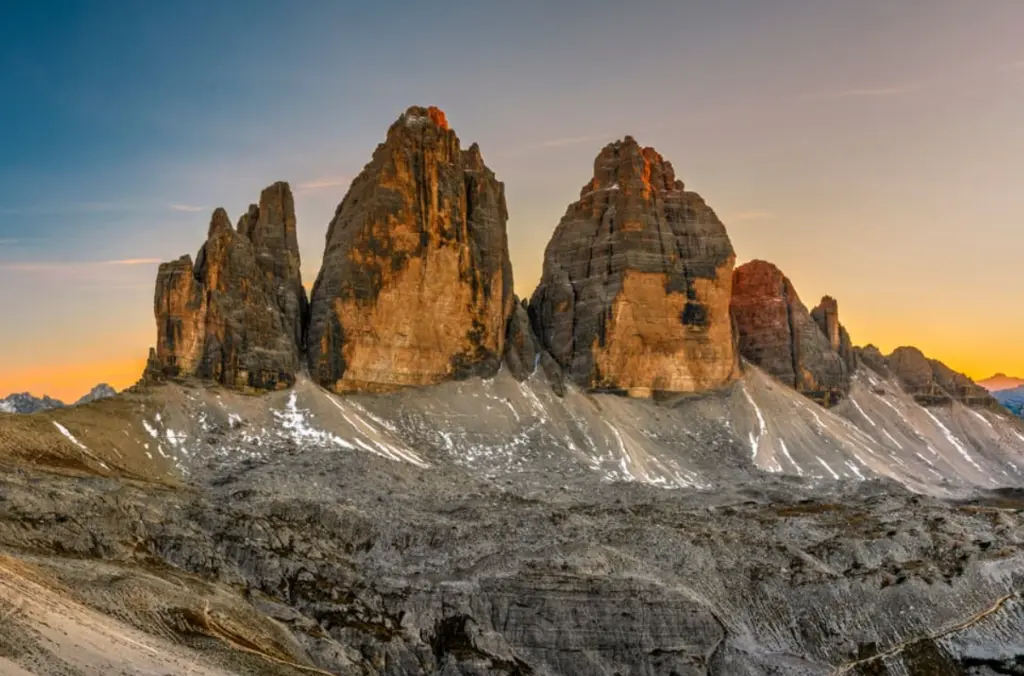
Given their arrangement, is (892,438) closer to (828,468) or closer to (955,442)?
(955,442)

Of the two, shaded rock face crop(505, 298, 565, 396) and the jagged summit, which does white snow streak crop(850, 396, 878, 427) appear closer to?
shaded rock face crop(505, 298, 565, 396)

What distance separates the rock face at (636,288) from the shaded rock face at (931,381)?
197 feet

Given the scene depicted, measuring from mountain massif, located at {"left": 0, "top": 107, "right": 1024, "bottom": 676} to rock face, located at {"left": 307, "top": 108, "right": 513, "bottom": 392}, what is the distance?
407mm

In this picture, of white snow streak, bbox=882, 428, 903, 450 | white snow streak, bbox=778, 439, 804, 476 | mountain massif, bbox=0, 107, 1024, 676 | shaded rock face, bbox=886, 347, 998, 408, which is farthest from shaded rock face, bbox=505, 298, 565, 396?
shaded rock face, bbox=886, 347, 998, 408

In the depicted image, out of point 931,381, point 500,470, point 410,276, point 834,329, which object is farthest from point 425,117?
point 931,381

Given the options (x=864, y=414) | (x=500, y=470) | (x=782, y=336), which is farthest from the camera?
(x=864, y=414)

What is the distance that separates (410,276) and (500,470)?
3323 cm

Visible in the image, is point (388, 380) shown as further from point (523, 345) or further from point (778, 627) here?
point (778, 627)

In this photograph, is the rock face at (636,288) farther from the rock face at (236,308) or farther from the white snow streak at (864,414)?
the rock face at (236,308)

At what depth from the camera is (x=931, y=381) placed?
609ft

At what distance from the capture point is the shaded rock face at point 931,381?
7249 inches

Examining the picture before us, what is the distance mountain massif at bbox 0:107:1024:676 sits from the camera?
49469 mm

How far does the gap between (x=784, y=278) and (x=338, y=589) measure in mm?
134202

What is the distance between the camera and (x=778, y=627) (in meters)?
55.4
